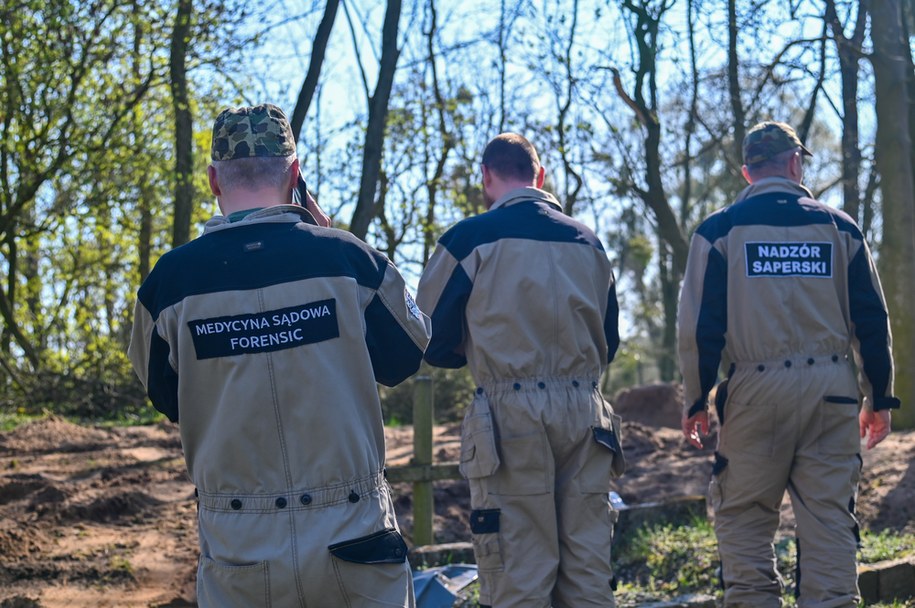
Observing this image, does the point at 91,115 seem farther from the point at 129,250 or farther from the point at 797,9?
the point at 797,9

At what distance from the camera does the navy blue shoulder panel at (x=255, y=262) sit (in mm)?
2855

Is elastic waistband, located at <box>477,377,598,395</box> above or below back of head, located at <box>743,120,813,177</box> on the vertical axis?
below

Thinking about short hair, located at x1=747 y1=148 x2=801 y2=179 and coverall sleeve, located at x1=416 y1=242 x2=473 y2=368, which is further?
short hair, located at x1=747 y1=148 x2=801 y2=179

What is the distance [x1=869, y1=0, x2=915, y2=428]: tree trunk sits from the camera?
9977 millimetres

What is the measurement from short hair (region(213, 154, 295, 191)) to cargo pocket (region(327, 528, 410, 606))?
1033 mm

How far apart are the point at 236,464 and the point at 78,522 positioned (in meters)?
5.43

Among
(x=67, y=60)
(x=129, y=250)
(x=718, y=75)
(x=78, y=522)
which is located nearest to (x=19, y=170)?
(x=67, y=60)

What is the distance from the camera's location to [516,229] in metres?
4.50

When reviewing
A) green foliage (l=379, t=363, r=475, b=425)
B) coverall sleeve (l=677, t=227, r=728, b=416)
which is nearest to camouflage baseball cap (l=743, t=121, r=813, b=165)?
coverall sleeve (l=677, t=227, r=728, b=416)

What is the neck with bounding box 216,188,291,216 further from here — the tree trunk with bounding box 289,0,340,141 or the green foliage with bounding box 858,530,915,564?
the tree trunk with bounding box 289,0,340,141

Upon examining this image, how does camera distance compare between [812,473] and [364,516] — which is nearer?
[364,516]

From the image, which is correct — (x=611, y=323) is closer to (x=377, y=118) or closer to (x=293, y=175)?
(x=293, y=175)

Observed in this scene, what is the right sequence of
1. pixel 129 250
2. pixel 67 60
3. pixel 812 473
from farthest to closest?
pixel 129 250
pixel 67 60
pixel 812 473

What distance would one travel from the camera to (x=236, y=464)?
110 inches
